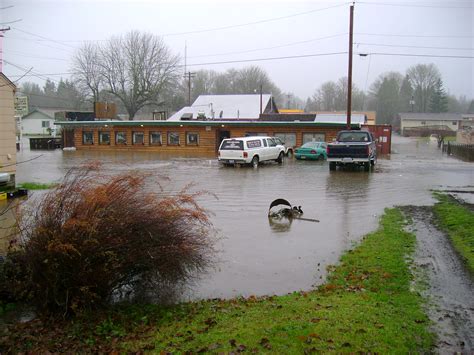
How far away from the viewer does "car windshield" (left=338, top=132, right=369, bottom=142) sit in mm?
25669

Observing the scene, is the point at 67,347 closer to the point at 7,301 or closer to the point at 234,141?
the point at 7,301

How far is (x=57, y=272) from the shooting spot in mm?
5672

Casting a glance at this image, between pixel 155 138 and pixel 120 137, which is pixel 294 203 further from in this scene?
pixel 120 137

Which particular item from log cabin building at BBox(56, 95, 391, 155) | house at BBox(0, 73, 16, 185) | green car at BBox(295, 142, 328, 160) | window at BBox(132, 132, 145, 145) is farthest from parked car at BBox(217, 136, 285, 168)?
window at BBox(132, 132, 145, 145)

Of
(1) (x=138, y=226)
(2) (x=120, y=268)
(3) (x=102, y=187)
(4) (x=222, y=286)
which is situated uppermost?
(3) (x=102, y=187)

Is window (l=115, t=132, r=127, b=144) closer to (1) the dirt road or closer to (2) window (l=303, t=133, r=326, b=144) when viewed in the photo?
(2) window (l=303, t=133, r=326, b=144)

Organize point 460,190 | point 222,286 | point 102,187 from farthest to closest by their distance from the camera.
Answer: point 460,190
point 222,286
point 102,187

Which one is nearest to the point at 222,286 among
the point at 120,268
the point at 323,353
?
the point at 120,268

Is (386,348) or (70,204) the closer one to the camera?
(386,348)

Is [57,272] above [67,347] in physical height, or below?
above

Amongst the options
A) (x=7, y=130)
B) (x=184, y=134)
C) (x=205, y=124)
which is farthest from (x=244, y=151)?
(x=184, y=134)

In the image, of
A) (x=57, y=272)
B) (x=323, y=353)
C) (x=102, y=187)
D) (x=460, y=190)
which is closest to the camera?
(x=323, y=353)

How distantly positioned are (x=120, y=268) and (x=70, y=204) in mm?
1028

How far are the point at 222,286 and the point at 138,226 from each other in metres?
1.76
